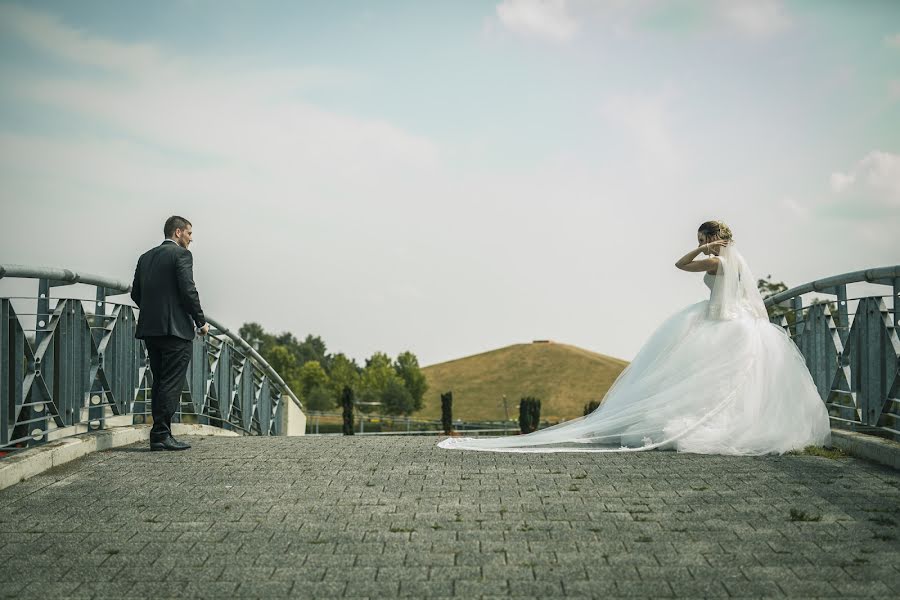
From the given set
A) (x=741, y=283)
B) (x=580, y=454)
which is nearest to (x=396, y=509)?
(x=580, y=454)

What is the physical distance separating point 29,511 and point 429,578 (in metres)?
2.91

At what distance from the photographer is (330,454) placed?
8.03m

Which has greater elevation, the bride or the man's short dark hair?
the man's short dark hair

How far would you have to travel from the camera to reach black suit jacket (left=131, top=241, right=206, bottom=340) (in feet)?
28.0

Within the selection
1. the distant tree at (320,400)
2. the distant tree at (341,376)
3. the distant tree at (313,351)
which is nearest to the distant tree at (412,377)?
the distant tree at (341,376)

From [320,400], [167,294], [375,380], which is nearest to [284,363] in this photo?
[320,400]

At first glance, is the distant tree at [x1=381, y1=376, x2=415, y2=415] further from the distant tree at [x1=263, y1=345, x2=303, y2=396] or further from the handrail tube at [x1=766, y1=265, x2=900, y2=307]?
the handrail tube at [x1=766, y1=265, x2=900, y2=307]

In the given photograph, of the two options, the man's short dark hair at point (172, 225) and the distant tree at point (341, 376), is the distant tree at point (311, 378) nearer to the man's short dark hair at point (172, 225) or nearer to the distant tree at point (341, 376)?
the distant tree at point (341, 376)

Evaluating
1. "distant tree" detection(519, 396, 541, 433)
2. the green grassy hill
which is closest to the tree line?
the green grassy hill

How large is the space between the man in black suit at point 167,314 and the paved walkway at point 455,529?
3.74ft

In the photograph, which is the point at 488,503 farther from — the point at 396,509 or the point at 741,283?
the point at 741,283

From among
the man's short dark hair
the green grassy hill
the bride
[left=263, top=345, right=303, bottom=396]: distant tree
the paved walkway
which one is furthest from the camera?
[left=263, top=345, right=303, bottom=396]: distant tree

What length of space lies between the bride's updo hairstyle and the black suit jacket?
196 inches

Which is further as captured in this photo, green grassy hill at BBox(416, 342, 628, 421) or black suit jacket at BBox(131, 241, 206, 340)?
green grassy hill at BBox(416, 342, 628, 421)
